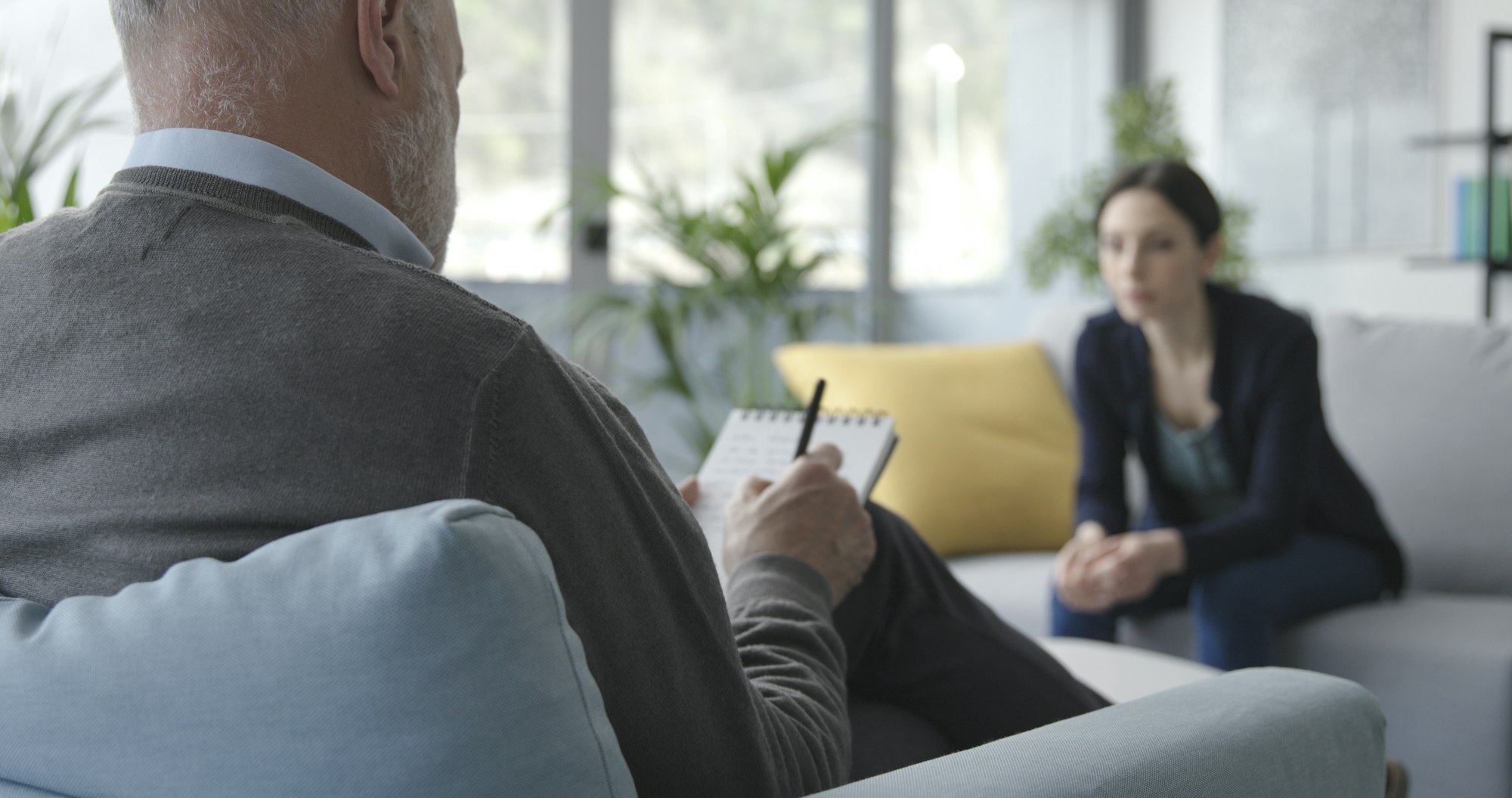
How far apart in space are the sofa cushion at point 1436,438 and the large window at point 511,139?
2157 millimetres

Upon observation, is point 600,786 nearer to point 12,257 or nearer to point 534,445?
point 534,445

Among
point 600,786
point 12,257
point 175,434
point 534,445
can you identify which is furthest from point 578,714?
point 12,257

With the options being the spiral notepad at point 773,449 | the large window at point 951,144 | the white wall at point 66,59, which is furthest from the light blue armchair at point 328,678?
the large window at point 951,144

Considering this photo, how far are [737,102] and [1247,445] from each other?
97.0 inches

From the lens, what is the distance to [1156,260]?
216cm

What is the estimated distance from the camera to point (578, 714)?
548 mm

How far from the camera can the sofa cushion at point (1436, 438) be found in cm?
217

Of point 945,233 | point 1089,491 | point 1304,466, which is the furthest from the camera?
point 945,233

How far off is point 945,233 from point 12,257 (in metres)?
4.16

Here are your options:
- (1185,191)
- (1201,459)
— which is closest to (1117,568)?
(1201,459)

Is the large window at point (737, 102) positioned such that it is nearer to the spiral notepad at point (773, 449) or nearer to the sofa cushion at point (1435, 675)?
the sofa cushion at point (1435, 675)

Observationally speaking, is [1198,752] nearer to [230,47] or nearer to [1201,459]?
[230,47]

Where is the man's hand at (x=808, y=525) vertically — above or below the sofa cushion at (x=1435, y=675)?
above

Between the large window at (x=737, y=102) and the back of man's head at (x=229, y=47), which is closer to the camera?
the back of man's head at (x=229, y=47)
